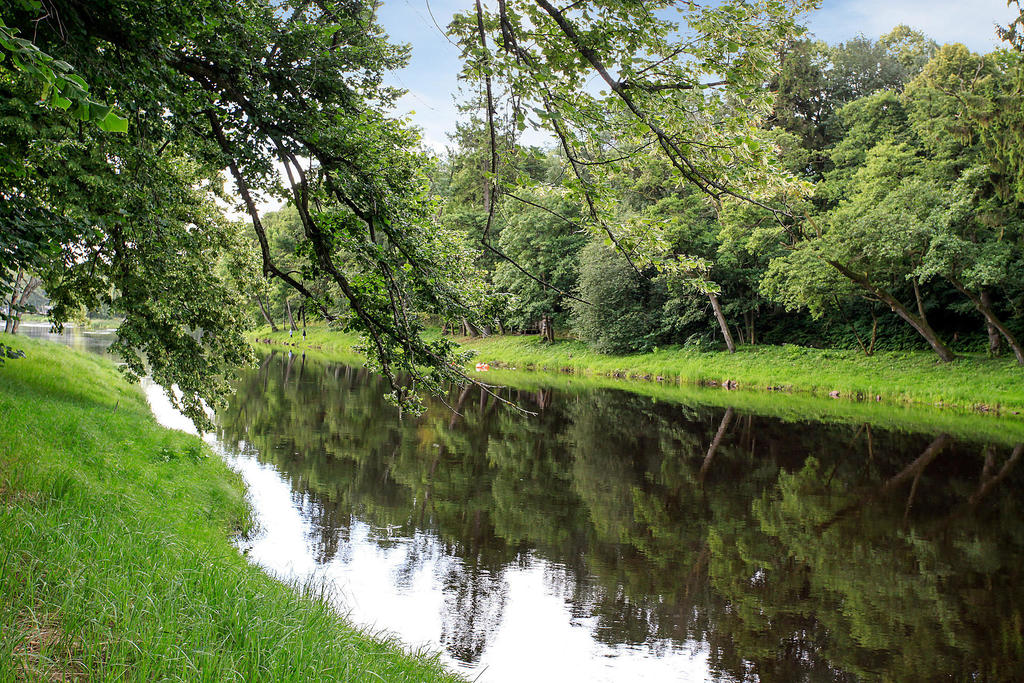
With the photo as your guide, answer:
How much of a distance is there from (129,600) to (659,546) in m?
8.15

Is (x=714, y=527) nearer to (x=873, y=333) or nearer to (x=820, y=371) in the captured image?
(x=820, y=371)

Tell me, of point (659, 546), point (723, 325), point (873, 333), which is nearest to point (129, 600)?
point (659, 546)

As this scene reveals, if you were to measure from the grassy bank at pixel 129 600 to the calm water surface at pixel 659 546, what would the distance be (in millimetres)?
2012

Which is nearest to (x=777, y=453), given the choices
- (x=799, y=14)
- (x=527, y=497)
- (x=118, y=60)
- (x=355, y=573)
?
(x=527, y=497)

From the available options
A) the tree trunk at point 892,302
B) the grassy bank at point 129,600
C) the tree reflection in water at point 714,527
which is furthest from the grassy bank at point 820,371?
the grassy bank at point 129,600

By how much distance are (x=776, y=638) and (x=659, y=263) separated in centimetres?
557

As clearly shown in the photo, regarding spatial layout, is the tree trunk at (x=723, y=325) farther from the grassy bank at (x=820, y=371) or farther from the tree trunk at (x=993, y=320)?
the tree trunk at (x=993, y=320)

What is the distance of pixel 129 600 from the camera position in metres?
3.78

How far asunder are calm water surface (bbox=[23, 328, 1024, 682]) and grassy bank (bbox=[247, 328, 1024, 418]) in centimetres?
826

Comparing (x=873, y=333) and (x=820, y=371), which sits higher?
(x=873, y=333)

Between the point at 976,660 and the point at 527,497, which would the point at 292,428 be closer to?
the point at 527,497

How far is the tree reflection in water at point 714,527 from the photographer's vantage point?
7.52 m

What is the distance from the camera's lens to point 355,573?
8.78 metres

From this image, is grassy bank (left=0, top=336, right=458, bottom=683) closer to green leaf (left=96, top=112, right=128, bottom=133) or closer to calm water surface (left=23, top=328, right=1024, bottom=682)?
calm water surface (left=23, top=328, right=1024, bottom=682)
